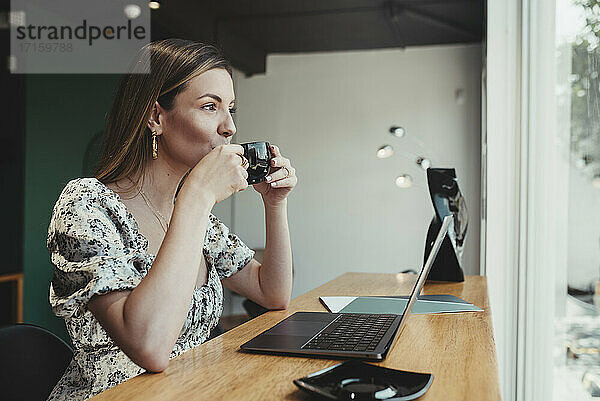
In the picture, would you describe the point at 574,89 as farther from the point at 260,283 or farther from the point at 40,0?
the point at 40,0

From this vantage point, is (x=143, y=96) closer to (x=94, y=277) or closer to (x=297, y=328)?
(x=94, y=277)

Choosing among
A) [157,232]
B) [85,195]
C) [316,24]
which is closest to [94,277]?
[85,195]

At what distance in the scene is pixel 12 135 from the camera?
11.9 feet

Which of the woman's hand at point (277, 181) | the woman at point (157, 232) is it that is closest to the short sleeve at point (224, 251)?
the woman at point (157, 232)

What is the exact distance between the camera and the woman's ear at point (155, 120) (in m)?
1.22

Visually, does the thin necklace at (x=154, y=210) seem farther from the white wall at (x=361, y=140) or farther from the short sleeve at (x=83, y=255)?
the white wall at (x=361, y=140)

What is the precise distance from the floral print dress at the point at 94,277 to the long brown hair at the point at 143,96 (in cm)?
13

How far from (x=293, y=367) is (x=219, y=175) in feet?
1.21

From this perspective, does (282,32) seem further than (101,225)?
Yes

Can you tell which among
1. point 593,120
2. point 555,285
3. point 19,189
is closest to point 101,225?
point 593,120

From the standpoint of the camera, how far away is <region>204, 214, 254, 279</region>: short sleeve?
137 centimetres

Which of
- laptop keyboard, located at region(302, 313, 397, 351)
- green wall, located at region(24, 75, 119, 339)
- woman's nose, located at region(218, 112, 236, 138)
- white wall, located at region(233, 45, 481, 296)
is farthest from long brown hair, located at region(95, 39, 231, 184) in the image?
white wall, located at region(233, 45, 481, 296)

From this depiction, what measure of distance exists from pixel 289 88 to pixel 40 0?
75.9 inches

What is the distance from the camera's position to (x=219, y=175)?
0.99m
